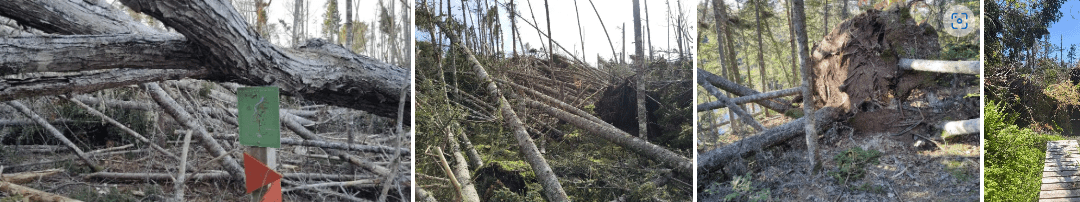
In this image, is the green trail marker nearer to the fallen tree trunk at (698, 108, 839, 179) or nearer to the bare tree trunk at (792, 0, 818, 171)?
the fallen tree trunk at (698, 108, 839, 179)

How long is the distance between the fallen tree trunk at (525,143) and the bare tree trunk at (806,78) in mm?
1150

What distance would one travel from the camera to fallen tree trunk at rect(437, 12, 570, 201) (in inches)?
88.9

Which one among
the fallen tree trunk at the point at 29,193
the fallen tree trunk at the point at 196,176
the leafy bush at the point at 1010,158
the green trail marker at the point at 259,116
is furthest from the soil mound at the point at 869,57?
the fallen tree trunk at the point at 29,193

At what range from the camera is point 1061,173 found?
104 inches

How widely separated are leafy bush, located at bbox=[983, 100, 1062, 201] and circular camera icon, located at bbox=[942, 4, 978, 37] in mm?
503

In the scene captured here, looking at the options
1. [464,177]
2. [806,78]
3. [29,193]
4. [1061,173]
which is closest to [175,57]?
[464,177]

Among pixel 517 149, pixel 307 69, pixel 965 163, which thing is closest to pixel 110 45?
pixel 307 69

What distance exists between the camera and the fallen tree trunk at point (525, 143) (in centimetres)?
226

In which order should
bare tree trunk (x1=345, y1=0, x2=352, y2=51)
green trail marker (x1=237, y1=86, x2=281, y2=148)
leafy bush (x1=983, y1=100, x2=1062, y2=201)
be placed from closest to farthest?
green trail marker (x1=237, y1=86, x2=281, y2=148) → leafy bush (x1=983, y1=100, x2=1062, y2=201) → bare tree trunk (x1=345, y1=0, x2=352, y2=51)

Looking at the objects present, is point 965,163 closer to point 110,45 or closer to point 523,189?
point 523,189

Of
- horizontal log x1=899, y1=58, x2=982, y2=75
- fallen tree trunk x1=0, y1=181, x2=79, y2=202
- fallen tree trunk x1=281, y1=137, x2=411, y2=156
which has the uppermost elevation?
horizontal log x1=899, y1=58, x2=982, y2=75

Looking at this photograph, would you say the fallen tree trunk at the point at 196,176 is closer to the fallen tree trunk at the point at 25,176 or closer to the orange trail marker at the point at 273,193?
the fallen tree trunk at the point at 25,176

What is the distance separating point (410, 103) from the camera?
2689mm

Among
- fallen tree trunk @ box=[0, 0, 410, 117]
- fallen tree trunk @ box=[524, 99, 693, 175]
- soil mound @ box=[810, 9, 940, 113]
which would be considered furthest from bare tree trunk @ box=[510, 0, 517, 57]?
soil mound @ box=[810, 9, 940, 113]
